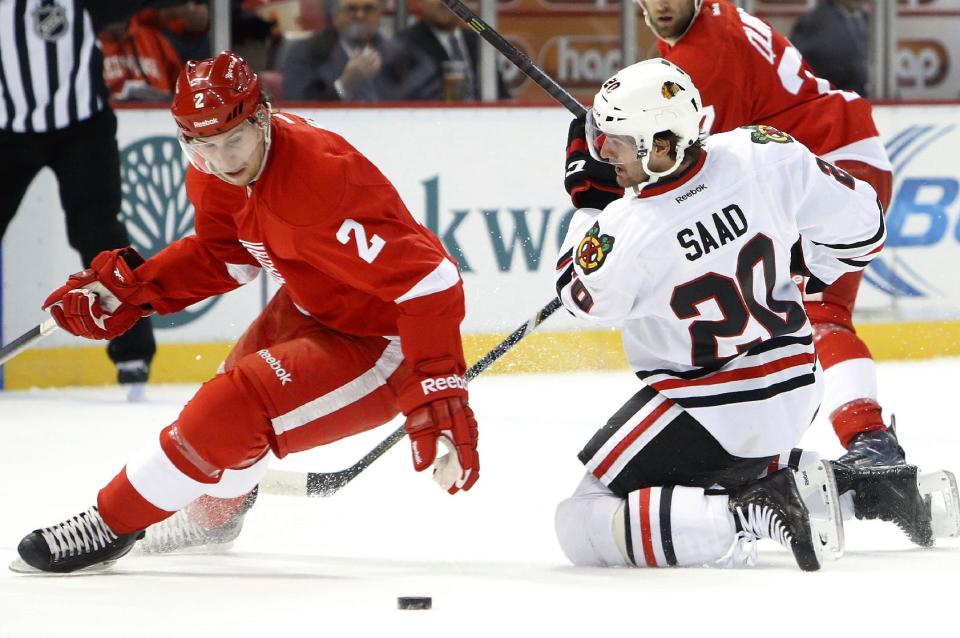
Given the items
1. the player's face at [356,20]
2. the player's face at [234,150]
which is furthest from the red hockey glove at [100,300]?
the player's face at [356,20]

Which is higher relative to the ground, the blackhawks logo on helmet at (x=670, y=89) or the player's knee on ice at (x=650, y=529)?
the blackhawks logo on helmet at (x=670, y=89)

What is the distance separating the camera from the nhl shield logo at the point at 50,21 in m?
4.90

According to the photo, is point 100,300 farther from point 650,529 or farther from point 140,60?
point 140,60

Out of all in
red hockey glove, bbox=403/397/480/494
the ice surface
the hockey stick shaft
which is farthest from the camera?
the hockey stick shaft

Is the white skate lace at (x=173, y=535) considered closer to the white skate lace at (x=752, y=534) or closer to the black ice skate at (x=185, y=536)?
the black ice skate at (x=185, y=536)

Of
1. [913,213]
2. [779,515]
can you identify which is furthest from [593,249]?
[913,213]

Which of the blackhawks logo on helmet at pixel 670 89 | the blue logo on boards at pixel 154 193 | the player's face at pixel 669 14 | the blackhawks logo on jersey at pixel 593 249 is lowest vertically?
the blue logo on boards at pixel 154 193

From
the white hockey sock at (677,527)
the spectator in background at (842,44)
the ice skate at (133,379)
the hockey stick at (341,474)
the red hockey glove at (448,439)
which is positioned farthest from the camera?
the spectator in background at (842,44)

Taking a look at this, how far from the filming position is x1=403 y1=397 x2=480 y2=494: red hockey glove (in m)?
2.42

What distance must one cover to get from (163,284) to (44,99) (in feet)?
7.39

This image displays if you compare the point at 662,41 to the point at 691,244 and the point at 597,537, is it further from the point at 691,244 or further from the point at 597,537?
the point at 597,537

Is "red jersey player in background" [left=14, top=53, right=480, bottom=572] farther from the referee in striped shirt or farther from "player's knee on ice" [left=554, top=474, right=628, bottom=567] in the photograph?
the referee in striped shirt

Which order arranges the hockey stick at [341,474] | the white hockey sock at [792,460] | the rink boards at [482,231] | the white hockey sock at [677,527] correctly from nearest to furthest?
the white hockey sock at [677,527] < the white hockey sock at [792,460] < the hockey stick at [341,474] < the rink boards at [482,231]

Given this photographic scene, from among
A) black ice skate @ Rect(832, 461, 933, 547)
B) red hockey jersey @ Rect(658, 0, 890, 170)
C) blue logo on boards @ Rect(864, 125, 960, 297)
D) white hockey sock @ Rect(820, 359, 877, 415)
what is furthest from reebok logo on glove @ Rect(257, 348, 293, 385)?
blue logo on boards @ Rect(864, 125, 960, 297)
